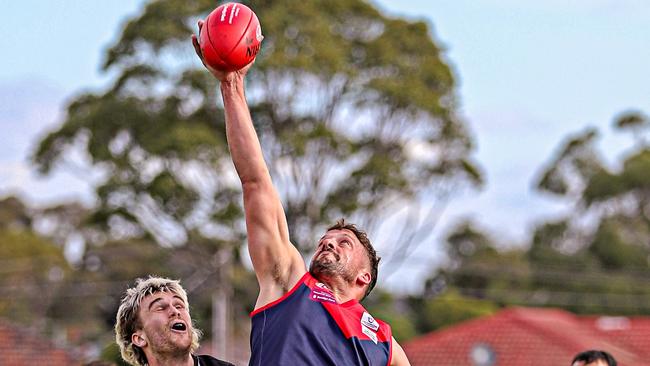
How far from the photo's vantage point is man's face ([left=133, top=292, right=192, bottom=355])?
20.1 ft

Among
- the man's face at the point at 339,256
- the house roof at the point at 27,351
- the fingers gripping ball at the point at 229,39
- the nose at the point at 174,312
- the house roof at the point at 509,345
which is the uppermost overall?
the house roof at the point at 27,351

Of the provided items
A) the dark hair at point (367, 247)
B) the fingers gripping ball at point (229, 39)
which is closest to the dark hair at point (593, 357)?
the dark hair at point (367, 247)

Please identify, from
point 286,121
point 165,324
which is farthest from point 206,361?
point 286,121

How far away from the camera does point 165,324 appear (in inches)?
243

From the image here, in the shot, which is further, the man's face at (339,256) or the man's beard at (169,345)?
the man's beard at (169,345)

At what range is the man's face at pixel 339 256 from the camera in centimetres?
584

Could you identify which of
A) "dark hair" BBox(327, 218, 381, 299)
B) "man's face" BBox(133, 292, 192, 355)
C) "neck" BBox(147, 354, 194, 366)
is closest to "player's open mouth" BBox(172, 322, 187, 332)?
"man's face" BBox(133, 292, 192, 355)

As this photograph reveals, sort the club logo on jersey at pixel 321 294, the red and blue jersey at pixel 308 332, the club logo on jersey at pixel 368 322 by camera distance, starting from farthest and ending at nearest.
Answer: the club logo on jersey at pixel 368 322, the club logo on jersey at pixel 321 294, the red and blue jersey at pixel 308 332

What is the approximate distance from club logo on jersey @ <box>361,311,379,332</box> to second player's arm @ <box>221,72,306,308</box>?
44cm

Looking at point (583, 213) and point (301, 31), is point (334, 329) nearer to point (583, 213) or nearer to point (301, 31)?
point (301, 31)

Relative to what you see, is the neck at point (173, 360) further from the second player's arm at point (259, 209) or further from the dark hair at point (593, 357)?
the dark hair at point (593, 357)

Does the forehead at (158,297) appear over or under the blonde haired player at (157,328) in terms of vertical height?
over

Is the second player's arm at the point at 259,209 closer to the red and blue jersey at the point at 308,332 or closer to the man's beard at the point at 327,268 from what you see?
the red and blue jersey at the point at 308,332

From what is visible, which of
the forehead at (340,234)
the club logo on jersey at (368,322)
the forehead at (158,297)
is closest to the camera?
the club logo on jersey at (368,322)
